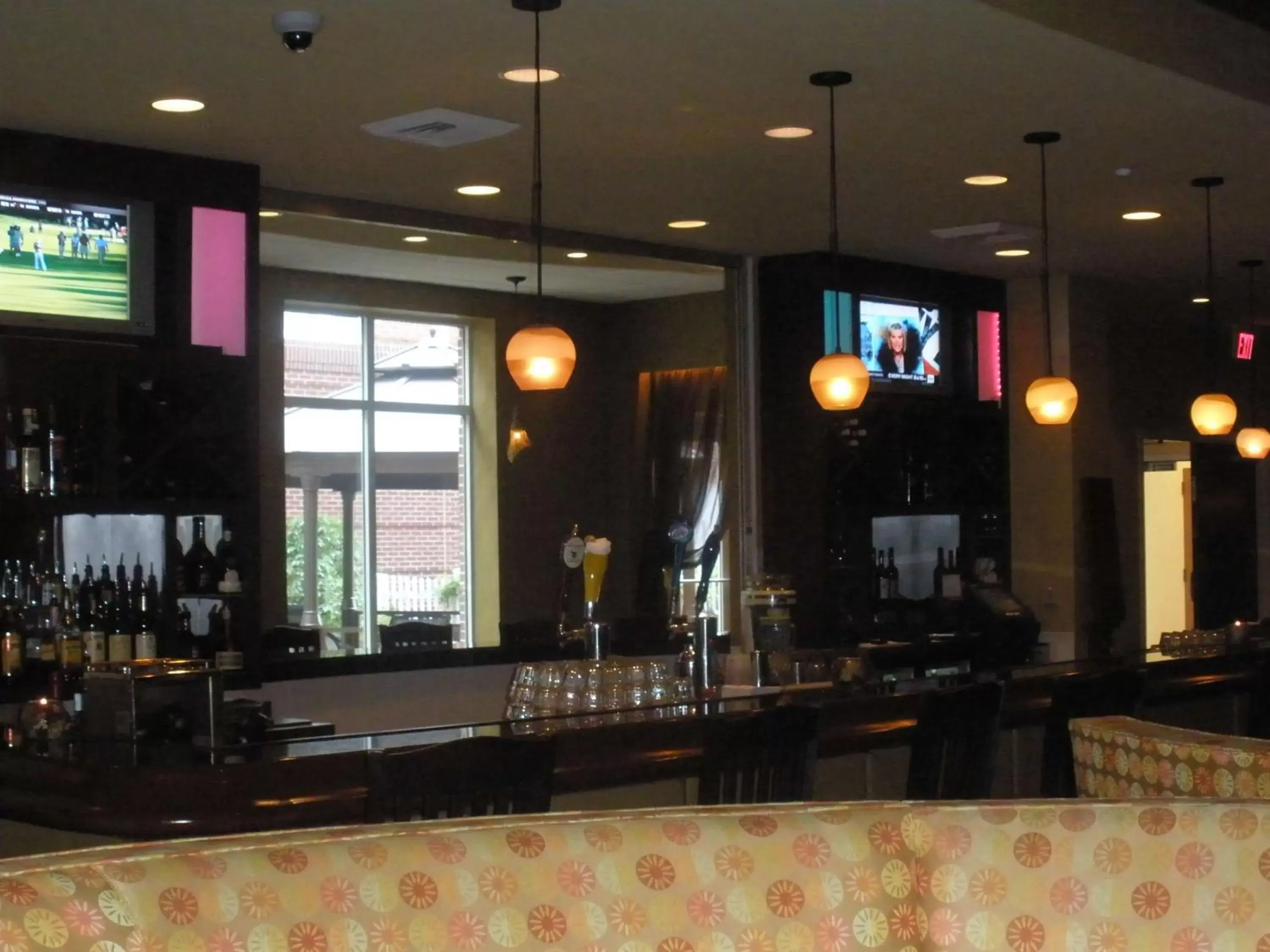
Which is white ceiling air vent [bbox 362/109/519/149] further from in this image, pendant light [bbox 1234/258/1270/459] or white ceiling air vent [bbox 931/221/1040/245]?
pendant light [bbox 1234/258/1270/459]

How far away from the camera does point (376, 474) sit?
9.78m

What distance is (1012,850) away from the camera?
188 centimetres

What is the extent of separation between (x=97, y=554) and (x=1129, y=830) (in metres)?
4.45

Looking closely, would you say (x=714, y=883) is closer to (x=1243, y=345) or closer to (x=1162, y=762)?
(x=1162, y=762)

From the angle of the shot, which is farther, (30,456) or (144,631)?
(144,631)

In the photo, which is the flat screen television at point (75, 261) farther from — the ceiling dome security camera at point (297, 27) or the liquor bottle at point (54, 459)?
the ceiling dome security camera at point (297, 27)

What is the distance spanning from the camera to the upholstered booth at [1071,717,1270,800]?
2572 millimetres

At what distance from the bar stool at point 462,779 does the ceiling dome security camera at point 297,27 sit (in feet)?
6.41

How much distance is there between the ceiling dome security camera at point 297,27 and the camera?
4027 mm

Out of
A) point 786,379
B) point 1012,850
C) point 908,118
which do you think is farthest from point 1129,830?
point 786,379

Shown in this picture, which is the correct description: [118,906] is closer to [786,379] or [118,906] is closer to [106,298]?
[106,298]

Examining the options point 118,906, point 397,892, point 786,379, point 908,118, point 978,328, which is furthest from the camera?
point 978,328

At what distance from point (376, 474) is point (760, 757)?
649cm

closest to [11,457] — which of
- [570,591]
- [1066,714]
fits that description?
[1066,714]
